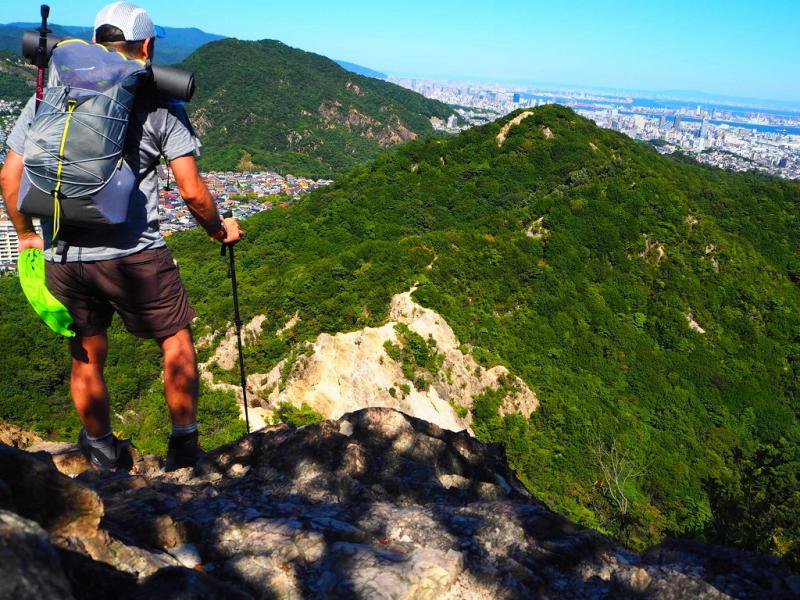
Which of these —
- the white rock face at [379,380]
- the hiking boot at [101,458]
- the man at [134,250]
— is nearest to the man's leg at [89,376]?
the man at [134,250]

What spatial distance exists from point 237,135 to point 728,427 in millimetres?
113775

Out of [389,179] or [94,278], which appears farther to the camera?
[389,179]

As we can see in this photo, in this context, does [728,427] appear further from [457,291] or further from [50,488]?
[50,488]

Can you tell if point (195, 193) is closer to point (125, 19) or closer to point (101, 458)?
point (125, 19)

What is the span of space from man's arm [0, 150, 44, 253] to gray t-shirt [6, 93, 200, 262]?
0.23 ft

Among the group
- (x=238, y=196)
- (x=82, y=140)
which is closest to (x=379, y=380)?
(x=82, y=140)

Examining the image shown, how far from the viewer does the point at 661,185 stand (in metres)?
26.5

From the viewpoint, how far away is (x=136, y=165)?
9.64ft

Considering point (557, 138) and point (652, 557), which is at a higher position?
point (557, 138)

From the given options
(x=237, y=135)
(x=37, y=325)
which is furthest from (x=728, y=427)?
(x=237, y=135)

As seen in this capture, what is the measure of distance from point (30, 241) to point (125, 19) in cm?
132

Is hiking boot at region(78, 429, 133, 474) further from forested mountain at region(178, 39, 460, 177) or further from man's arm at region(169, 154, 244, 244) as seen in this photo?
forested mountain at region(178, 39, 460, 177)

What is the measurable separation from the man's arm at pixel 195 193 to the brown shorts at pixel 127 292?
0.31 meters

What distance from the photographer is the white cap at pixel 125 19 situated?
9.30 ft
